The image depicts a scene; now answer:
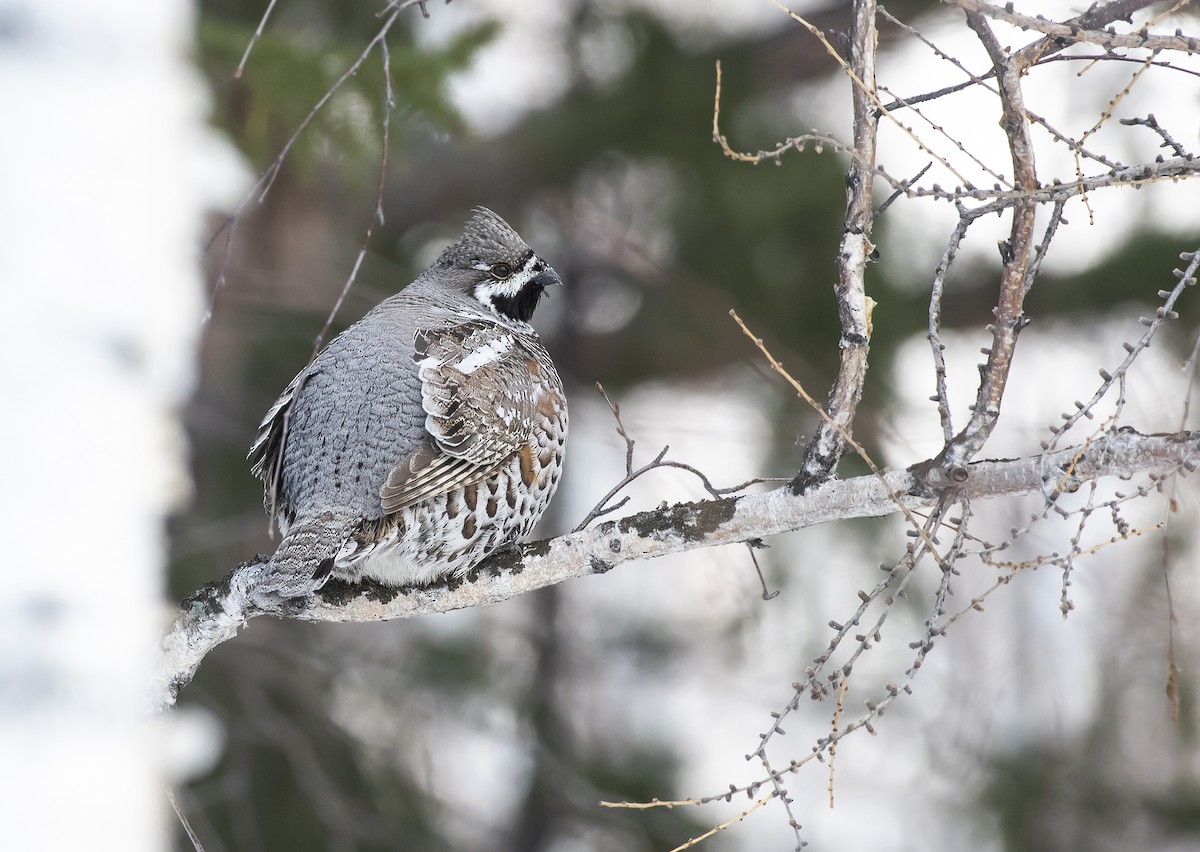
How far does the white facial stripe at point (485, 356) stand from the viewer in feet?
15.3

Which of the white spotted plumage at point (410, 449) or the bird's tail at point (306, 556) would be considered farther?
the white spotted plumage at point (410, 449)

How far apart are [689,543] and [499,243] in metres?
2.30

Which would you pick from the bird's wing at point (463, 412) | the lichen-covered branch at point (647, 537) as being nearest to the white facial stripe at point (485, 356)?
the bird's wing at point (463, 412)

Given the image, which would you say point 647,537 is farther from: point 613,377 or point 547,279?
point 613,377

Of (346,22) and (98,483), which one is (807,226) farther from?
(98,483)

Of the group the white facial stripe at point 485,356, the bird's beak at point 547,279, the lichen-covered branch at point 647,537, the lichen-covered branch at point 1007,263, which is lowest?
the lichen-covered branch at point 647,537

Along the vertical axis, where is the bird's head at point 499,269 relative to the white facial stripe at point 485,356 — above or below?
above

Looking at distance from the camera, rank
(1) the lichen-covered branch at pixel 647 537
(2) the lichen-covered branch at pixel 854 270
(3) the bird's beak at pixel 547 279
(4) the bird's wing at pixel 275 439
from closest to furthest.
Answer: (1) the lichen-covered branch at pixel 647 537
(2) the lichen-covered branch at pixel 854 270
(4) the bird's wing at pixel 275 439
(3) the bird's beak at pixel 547 279

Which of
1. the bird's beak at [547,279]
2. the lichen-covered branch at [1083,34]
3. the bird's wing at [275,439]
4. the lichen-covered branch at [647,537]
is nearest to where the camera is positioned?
the lichen-covered branch at [1083,34]

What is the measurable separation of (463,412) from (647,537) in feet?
3.34

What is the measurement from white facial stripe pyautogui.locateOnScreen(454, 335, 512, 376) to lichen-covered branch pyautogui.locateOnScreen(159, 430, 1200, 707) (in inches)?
31.2

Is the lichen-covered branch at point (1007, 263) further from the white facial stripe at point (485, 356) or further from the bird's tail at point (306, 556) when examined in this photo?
the white facial stripe at point (485, 356)

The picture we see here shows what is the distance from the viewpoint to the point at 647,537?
3750mm

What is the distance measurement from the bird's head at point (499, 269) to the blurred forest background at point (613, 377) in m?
0.62
